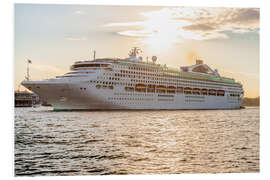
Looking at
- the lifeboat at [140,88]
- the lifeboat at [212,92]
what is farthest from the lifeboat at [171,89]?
the lifeboat at [212,92]

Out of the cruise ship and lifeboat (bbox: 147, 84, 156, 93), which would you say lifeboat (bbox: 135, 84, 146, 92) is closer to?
the cruise ship

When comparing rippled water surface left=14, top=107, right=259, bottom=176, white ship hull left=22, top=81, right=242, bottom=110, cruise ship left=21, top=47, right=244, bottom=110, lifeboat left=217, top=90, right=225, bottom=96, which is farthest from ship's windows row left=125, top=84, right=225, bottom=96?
rippled water surface left=14, top=107, right=259, bottom=176

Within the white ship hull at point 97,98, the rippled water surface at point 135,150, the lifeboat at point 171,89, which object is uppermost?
the lifeboat at point 171,89

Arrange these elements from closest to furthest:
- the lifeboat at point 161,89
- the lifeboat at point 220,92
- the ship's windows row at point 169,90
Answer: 1. the ship's windows row at point 169,90
2. the lifeboat at point 161,89
3. the lifeboat at point 220,92

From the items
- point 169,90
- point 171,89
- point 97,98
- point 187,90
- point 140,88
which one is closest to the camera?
point 97,98

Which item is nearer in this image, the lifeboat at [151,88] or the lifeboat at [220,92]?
the lifeboat at [151,88]

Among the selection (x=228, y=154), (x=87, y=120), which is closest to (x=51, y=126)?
(x=87, y=120)

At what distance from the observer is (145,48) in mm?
15172

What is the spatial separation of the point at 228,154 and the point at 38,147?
6.53m

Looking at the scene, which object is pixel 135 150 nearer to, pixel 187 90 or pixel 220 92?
pixel 187 90

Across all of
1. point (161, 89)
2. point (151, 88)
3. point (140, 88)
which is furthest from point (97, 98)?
point (161, 89)

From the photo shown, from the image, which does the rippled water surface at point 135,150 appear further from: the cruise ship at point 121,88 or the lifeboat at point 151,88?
the lifeboat at point 151,88

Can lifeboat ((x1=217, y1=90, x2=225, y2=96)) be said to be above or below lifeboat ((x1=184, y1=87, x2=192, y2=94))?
below
